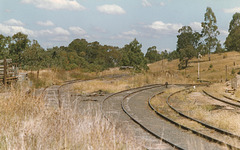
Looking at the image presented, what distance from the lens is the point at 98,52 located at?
257 feet

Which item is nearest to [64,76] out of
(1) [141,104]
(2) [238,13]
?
(1) [141,104]

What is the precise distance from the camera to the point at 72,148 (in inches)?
211

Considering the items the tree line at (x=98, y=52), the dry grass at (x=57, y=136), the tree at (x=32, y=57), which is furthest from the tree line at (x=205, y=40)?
the dry grass at (x=57, y=136)

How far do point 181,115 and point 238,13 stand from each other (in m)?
91.3

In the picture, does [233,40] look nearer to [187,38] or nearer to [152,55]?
[187,38]

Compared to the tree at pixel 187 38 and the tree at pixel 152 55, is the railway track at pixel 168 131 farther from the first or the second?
the tree at pixel 152 55

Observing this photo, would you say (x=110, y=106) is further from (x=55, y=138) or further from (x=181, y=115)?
(x=55, y=138)

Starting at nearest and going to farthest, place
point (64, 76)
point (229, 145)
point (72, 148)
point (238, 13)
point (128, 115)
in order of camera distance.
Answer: point (72, 148), point (229, 145), point (128, 115), point (64, 76), point (238, 13)

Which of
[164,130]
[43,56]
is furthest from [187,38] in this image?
[164,130]

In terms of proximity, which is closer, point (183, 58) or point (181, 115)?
point (181, 115)

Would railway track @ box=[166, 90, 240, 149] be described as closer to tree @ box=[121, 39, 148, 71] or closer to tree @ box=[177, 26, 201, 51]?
tree @ box=[121, 39, 148, 71]

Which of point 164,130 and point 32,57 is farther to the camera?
point 32,57

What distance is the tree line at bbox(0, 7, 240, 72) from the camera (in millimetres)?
43562

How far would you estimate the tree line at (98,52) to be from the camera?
43562 millimetres
